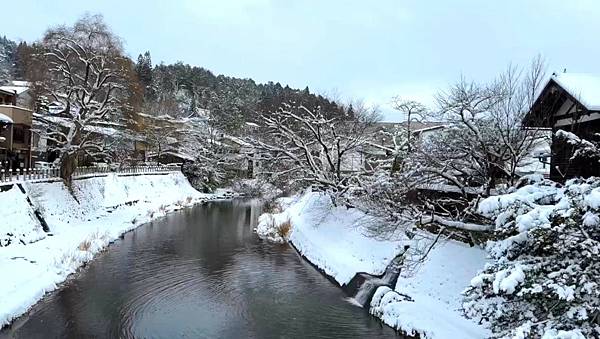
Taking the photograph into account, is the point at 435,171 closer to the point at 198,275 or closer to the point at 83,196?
the point at 198,275

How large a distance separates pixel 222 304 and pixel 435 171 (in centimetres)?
638

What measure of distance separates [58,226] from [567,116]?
18.5 m

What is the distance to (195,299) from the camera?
13.1 meters

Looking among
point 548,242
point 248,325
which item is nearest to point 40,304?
point 248,325

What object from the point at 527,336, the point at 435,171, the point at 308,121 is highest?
the point at 308,121

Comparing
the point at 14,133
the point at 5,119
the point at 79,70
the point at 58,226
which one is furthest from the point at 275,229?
the point at 14,133

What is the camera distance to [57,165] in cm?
2522

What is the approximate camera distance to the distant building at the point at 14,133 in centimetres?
2733

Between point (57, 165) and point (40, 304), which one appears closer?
point (40, 304)

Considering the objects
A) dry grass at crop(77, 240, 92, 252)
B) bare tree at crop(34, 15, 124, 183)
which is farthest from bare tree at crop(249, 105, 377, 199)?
dry grass at crop(77, 240, 92, 252)

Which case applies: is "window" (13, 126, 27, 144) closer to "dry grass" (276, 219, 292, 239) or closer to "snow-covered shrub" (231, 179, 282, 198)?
"snow-covered shrub" (231, 179, 282, 198)

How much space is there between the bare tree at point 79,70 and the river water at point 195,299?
672 cm

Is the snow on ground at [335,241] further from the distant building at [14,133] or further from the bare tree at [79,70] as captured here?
the distant building at [14,133]

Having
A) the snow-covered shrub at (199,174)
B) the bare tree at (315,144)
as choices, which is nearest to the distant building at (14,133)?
the bare tree at (315,144)
